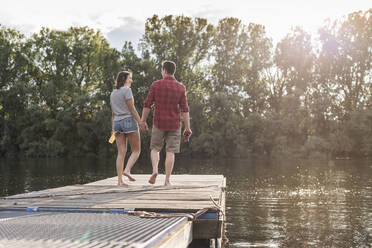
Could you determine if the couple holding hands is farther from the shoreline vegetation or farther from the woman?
the shoreline vegetation

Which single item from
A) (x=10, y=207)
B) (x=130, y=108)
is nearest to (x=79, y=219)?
(x=10, y=207)

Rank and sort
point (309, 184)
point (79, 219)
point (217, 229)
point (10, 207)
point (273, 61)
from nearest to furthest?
point (79, 219)
point (217, 229)
point (10, 207)
point (309, 184)
point (273, 61)

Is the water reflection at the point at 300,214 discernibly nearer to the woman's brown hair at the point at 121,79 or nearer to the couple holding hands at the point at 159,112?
the couple holding hands at the point at 159,112

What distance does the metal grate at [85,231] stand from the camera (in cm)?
245

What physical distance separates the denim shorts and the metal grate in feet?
9.27

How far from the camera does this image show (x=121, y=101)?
6625mm

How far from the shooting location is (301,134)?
39.7 meters

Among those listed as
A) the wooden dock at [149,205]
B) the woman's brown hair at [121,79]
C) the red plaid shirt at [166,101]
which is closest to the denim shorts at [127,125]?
the red plaid shirt at [166,101]

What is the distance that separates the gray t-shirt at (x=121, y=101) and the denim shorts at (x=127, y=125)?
0.07 metres

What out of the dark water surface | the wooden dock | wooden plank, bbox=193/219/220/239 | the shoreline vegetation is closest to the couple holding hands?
the wooden dock

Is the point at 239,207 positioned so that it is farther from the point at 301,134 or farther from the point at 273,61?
the point at 273,61

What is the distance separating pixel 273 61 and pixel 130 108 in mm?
39895

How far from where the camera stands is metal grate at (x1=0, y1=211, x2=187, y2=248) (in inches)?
96.3

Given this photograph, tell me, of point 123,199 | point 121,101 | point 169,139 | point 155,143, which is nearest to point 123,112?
point 121,101
